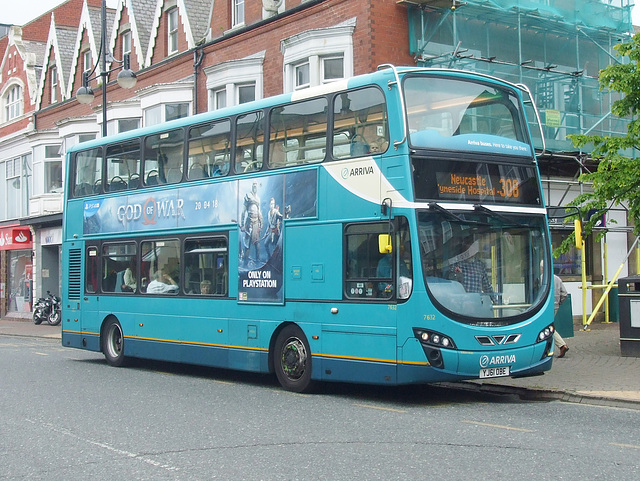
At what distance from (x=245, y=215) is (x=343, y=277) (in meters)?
2.41

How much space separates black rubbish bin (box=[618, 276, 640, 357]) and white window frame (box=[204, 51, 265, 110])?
12100mm

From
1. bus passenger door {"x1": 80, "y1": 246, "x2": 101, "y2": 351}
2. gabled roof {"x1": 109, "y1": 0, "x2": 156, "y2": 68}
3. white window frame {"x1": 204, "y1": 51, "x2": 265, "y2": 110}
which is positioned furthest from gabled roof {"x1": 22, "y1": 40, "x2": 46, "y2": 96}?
bus passenger door {"x1": 80, "y1": 246, "x2": 101, "y2": 351}

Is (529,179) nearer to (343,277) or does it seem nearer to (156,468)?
(343,277)

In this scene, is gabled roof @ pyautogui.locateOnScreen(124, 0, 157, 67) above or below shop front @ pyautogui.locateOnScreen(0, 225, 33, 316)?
above

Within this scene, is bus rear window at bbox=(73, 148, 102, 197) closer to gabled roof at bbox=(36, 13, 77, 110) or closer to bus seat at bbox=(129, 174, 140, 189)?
bus seat at bbox=(129, 174, 140, 189)

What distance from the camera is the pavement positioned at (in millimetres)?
11336

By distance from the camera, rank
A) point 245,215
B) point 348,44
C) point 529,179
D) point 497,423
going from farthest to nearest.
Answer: point 348,44, point 245,215, point 529,179, point 497,423

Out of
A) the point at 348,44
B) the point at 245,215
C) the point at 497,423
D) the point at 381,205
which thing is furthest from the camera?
the point at 348,44

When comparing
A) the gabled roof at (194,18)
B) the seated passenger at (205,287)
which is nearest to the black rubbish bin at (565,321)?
the seated passenger at (205,287)

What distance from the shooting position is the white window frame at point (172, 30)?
96.6 feet

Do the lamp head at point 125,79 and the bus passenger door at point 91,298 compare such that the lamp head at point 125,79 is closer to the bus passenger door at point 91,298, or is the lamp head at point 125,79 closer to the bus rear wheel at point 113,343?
the bus passenger door at point 91,298

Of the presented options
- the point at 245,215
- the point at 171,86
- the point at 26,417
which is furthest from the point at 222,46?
the point at 26,417

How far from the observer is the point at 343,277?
38.2ft

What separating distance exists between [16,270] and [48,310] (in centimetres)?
753
